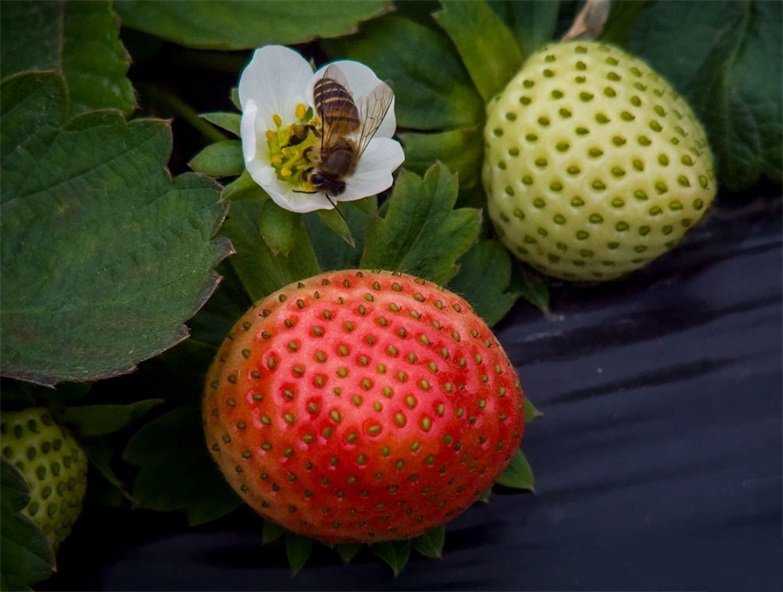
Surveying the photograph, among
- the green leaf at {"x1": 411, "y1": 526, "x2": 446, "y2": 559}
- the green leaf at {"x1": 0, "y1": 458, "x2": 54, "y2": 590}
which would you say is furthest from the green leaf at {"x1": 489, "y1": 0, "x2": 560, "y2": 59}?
the green leaf at {"x1": 0, "y1": 458, "x2": 54, "y2": 590}

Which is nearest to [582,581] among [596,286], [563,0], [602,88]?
[596,286]

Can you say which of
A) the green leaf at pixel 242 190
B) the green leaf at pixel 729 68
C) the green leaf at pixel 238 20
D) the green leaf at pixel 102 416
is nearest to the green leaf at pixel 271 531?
the green leaf at pixel 102 416

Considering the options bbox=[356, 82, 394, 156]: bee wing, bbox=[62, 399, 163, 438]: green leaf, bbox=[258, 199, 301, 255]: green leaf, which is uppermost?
bbox=[356, 82, 394, 156]: bee wing

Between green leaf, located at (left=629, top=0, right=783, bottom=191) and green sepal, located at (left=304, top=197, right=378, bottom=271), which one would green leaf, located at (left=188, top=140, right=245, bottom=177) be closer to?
green sepal, located at (left=304, top=197, right=378, bottom=271)

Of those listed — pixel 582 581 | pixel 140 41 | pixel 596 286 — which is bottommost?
pixel 582 581

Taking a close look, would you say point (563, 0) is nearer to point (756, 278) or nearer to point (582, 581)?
point (756, 278)
